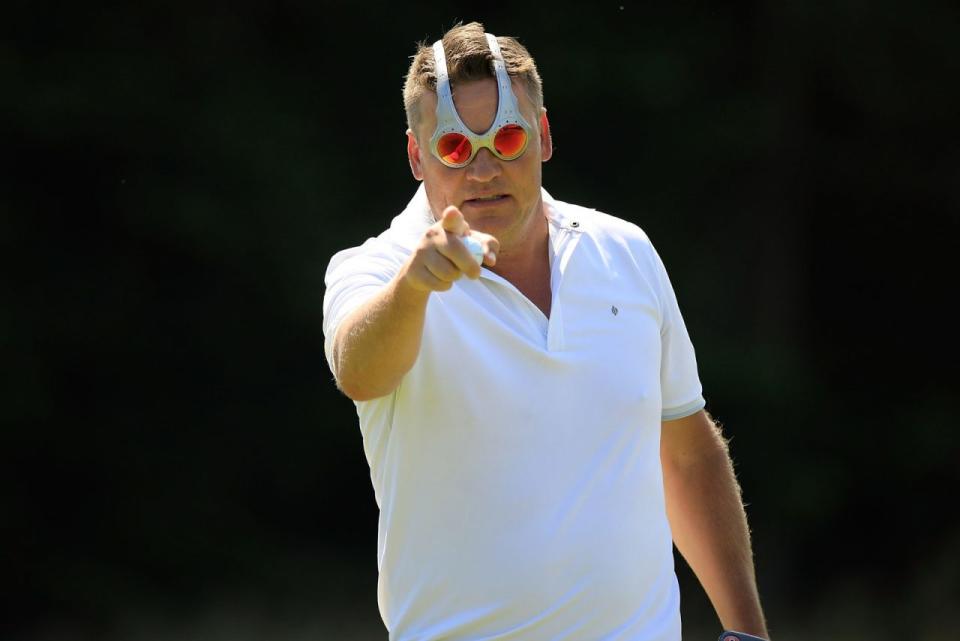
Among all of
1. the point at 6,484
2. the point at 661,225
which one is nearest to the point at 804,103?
the point at 661,225

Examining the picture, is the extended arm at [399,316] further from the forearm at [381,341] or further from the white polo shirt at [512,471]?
the white polo shirt at [512,471]

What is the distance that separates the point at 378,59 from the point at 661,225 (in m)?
1.58

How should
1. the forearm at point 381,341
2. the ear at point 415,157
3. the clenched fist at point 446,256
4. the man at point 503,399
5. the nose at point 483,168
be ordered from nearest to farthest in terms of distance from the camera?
the clenched fist at point 446,256 → the forearm at point 381,341 → the man at point 503,399 → the nose at point 483,168 → the ear at point 415,157

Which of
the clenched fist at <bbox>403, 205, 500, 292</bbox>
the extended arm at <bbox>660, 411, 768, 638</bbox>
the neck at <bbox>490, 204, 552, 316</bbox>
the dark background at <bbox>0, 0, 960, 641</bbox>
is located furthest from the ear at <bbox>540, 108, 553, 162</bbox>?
the dark background at <bbox>0, 0, 960, 641</bbox>

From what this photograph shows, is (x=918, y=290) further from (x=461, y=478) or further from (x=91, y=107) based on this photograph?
(x=461, y=478)

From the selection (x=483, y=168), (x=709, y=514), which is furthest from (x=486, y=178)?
(x=709, y=514)

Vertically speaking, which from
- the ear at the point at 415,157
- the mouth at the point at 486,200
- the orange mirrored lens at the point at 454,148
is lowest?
the mouth at the point at 486,200

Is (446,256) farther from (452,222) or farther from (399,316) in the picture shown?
(399,316)

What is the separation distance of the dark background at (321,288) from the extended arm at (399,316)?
4.03 meters

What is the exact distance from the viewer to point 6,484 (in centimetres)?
604

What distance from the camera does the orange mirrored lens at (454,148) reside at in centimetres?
230

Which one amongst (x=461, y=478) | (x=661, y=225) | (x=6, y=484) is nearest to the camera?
(x=461, y=478)

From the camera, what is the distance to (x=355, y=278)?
7.24ft

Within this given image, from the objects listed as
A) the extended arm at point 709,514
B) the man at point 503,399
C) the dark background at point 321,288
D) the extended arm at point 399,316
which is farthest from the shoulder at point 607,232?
the dark background at point 321,288
